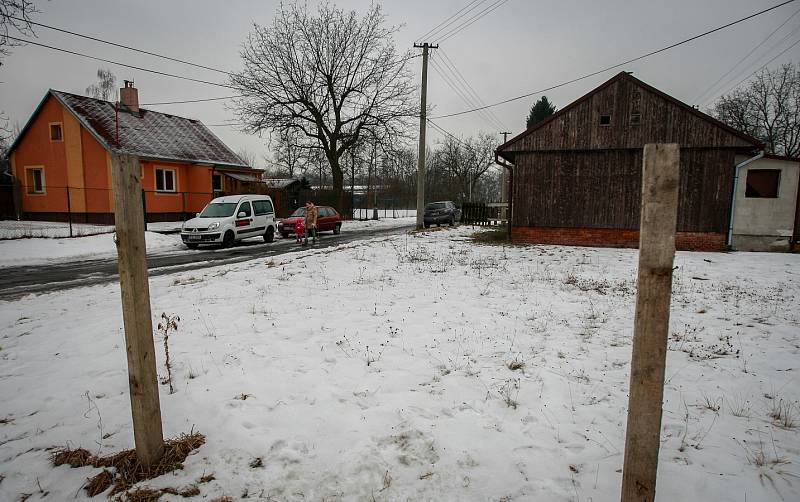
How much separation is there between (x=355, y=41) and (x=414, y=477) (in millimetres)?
31956

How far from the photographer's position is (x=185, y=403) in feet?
11.8

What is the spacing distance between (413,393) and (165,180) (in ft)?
86.4

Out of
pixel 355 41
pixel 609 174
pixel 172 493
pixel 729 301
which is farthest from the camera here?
pixel 355 41

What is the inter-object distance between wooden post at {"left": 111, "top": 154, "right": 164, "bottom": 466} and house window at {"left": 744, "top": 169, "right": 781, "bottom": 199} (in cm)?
1771

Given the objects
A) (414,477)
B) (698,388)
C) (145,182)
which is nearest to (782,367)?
(698,388)

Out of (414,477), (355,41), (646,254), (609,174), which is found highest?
(355,41)

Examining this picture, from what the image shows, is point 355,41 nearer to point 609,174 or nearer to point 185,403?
point 609,174

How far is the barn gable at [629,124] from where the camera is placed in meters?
13.6

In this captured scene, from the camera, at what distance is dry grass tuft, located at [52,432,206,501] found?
8.48 feet

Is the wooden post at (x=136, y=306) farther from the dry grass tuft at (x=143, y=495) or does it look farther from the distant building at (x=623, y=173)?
the distant building at (x=623, y=173)

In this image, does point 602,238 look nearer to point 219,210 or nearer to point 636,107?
point 636,107

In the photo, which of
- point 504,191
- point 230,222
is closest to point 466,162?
point 504,191

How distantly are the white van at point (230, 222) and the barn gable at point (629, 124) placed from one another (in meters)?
11.8

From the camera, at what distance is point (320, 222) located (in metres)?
21.0
